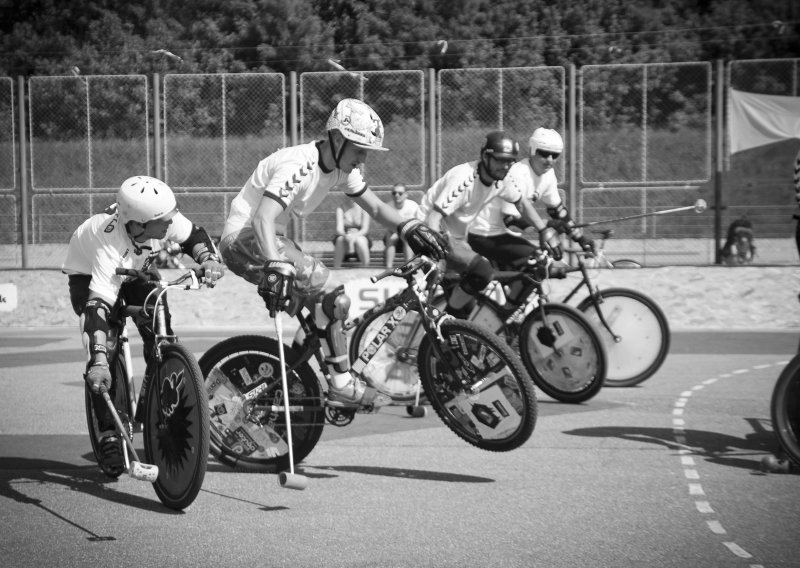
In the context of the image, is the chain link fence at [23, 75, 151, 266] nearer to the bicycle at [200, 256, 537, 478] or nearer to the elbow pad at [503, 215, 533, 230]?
the elbow pad at [503, 215, 533, 230]

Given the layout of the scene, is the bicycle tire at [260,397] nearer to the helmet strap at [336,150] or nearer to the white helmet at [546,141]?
the helmet strap at [336,150]

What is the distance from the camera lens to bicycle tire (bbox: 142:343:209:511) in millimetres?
5816

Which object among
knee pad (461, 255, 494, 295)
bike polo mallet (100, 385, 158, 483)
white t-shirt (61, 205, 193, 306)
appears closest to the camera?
bike polo mallet (100, 385, 158, 483)

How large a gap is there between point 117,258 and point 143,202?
0.39 meters

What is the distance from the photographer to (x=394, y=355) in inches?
313

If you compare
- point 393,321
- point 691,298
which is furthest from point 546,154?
point 691,298

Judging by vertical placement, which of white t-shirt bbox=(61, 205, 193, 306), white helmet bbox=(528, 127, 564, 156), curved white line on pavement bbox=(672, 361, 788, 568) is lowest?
curved white line on pavement bbox=(672, 361, 788, 568)

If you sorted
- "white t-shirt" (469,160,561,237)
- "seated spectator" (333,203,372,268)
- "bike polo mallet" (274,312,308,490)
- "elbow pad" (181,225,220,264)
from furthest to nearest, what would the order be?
1. "seated spectator" (333,203,372,268)
2. "white t-shirt" (469,160,561,237)
3. "elbow pad" (181,225,220,264)
4. "bike polo mallet" (274,312,308,490)

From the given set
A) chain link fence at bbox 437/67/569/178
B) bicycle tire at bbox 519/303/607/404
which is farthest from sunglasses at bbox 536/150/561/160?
chain link fence at bbox 437/67/569/178

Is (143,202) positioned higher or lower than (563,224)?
higher

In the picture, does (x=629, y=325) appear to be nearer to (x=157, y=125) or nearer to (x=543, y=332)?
(x=543, y=332)

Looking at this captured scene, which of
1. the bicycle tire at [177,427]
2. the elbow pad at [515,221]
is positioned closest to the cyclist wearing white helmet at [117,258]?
the bicycle tire at [177,427]

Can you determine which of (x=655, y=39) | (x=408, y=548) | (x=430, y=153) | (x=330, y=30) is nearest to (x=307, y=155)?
(x=408, y=548)

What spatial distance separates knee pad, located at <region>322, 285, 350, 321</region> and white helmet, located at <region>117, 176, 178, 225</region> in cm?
97
